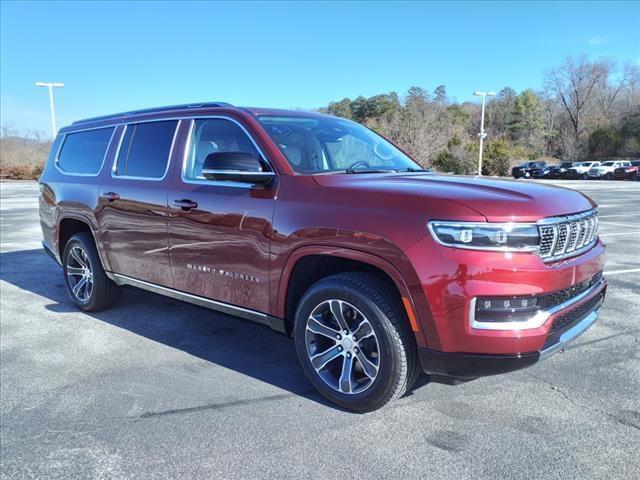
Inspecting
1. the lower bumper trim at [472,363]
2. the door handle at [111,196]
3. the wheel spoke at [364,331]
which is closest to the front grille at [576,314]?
the lower bumper trim at [472,363]

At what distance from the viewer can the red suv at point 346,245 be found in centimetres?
264

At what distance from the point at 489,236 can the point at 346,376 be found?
1287 millimetres

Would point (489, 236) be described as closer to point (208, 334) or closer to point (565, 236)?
point (565, 236)

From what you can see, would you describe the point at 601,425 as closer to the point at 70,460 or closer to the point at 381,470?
the point at 381,470

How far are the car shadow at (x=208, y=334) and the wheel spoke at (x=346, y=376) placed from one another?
16 centimetres

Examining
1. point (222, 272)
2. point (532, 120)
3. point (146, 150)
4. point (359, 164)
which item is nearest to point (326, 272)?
point (222, 272)

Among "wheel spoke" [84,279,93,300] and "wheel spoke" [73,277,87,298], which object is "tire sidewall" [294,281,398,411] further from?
"wheel spoke" [73,277,87,298]

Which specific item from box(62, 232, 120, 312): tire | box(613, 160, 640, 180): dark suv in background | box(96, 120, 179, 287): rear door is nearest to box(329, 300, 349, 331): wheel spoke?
box(96, 120, 179, 287): rear door

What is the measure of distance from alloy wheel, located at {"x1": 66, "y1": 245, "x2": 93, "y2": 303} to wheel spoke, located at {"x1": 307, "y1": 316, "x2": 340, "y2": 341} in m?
2.99

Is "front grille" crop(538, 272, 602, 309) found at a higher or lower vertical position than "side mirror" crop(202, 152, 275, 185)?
lower

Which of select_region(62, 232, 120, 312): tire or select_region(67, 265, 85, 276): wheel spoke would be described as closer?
select_region(62, 232, 120, 312): tire

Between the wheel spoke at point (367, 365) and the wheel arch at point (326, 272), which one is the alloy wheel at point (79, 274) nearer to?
the wheel arch at point (326, 272)

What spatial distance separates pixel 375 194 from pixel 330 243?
40 cm

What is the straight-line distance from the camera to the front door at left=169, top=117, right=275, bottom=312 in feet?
11.4
